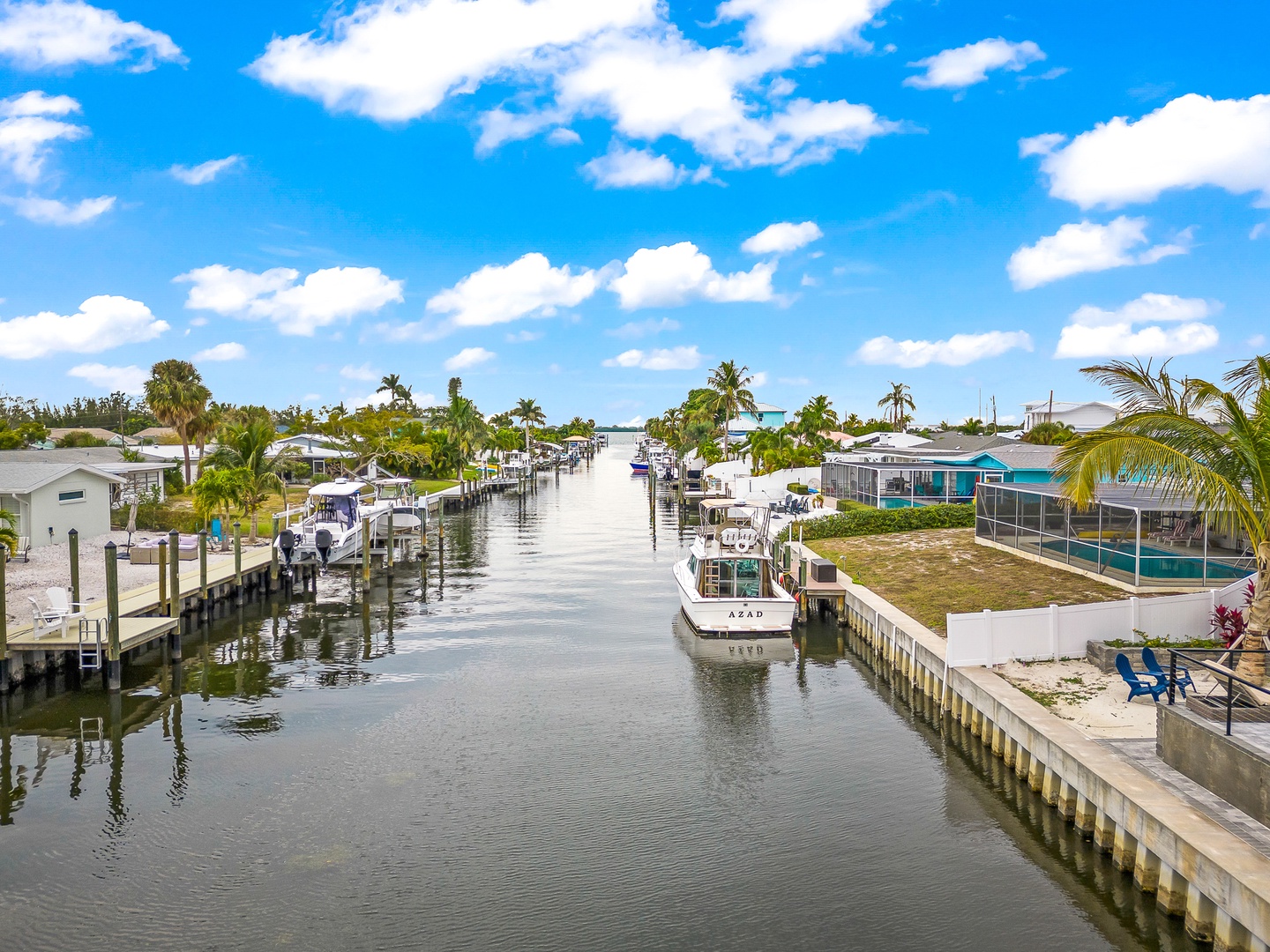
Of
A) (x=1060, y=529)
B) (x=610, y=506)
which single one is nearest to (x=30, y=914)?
(x=1060, y=529)

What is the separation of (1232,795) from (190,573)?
3211cm

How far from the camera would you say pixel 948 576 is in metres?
31.1

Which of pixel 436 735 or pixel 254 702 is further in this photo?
pixel 254 702

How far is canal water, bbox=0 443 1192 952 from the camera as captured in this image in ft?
41.0

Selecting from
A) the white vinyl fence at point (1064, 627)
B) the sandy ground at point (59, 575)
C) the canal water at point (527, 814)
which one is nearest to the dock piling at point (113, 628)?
the canal water at point (527, 814)

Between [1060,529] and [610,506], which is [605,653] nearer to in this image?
[1060,529]

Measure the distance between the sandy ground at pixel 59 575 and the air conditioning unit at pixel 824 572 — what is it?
23.0 meters

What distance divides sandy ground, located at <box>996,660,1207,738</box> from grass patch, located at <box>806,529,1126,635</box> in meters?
5.19

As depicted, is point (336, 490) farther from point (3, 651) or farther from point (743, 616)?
point (743, 616)

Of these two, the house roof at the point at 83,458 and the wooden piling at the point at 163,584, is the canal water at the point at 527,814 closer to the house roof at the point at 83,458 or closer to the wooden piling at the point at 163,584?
the wooden piling at the point at 163,584

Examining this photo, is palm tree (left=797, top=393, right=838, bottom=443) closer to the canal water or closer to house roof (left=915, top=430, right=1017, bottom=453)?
house roof (left=915, top=430, right=1017, bottom=453)

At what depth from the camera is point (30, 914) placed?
1269cm

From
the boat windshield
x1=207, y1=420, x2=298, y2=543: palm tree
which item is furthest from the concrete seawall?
x1=207, y1=420, x2=298, y2=543: palm tree

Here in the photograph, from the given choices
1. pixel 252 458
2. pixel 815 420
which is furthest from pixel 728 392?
pixel 252 458
